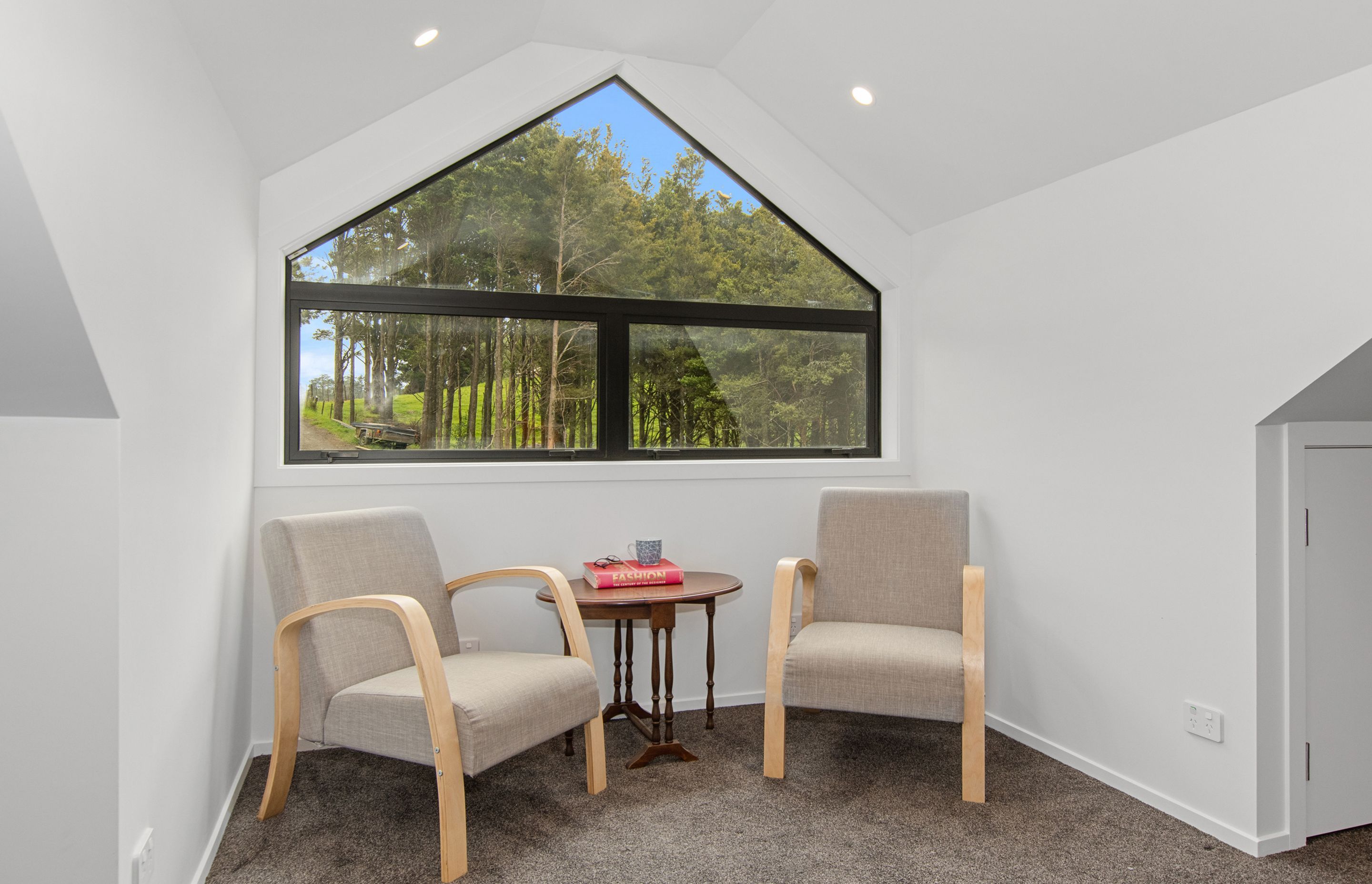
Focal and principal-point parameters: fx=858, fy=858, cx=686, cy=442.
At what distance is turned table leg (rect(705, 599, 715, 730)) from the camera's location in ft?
10.2

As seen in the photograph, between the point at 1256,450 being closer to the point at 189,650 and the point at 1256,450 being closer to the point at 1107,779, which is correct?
the point at 1107,779

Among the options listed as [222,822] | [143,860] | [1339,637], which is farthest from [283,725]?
[1339,637]

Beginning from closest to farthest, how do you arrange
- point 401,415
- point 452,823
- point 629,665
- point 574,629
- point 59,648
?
1. point 59,648
2. point 452,823
3. point 574,629
4. point 629,665
5. point 401,415

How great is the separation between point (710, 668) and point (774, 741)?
53cm

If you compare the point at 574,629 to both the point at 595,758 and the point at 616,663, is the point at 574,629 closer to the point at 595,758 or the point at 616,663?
the point at 595,758

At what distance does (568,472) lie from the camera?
3348mm

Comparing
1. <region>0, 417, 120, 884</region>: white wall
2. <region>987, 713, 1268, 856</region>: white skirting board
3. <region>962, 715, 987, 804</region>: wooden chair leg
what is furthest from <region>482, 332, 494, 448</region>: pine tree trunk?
<region>987, 713, 1268, 856</region>: white skirting board

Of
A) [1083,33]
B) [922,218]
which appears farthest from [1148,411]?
[922,218]

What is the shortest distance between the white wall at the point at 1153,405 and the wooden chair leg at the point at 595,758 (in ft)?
5.19

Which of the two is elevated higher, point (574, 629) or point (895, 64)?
point (895, 64)

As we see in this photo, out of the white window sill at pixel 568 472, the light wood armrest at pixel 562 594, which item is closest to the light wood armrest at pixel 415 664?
the light wood armrest at pixel 562 594

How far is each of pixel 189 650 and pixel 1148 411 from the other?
9.03 feet

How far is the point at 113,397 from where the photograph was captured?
150cm

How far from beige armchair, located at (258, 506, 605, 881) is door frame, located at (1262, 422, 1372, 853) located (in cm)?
195
